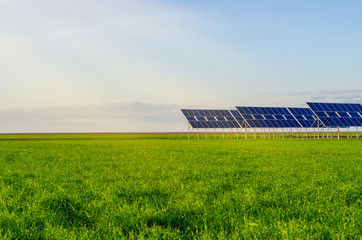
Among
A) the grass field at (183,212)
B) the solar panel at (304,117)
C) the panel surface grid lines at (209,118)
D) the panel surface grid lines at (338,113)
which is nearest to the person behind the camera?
the grass field at (183,212)

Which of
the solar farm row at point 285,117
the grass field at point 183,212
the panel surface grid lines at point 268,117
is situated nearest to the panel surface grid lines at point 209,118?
the solar farm row at point 285,117

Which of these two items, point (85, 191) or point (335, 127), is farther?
point (335, 127)

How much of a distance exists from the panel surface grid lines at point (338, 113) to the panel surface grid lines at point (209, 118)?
13.9 meters

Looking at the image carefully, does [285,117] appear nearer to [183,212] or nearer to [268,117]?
[268,117]

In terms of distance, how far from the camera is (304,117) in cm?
5803

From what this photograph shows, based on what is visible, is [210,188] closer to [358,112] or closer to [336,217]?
[336,217]

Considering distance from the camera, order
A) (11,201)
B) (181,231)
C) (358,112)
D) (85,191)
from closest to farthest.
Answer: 1. (181,231)
2. (11,201)
3. (85,191)
4. (358,112)

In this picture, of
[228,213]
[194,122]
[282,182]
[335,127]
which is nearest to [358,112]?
[335,127]

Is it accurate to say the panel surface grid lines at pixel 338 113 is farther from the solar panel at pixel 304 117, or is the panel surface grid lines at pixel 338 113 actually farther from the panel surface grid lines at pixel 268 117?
the panel surface grid lines at pixel 268 117

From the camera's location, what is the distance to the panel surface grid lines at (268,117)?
53.8 m

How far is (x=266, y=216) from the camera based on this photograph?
5.21m

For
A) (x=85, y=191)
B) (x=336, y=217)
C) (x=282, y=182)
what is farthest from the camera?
(x=282, y=182)

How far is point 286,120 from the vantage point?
55.9 meters

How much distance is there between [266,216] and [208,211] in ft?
3.01
